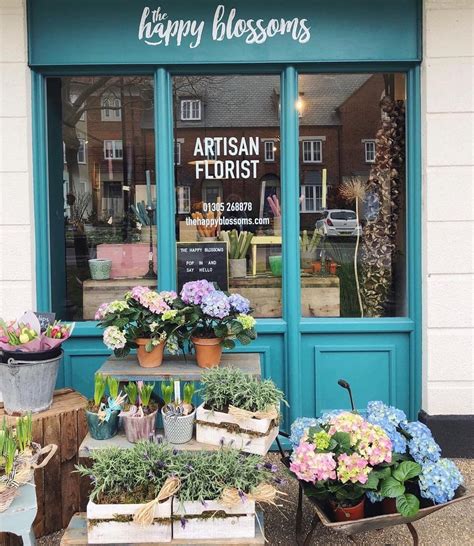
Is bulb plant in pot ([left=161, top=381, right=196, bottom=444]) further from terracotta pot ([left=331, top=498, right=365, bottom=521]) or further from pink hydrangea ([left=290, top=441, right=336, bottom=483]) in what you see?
terracotta pot ([left=331, top=498, right=365, bottom=521])

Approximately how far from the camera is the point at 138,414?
3055mm

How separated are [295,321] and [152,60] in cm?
213

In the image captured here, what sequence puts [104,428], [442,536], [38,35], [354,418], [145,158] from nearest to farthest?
1. [354,418]
2. [104,428]
3. [442,536]
4. [38,35]
5. [145,158]

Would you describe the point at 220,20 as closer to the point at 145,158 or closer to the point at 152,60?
the point at 152,60

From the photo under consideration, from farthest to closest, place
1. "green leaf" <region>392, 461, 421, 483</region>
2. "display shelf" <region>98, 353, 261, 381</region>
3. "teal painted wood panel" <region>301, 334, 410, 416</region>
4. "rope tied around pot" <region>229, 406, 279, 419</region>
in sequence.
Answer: "teal painted wood panel" <region>301, 334, 410, 416</region> → "display shelf" <region>98, 353, 261, 381</region> → "rope tied around pot" <region>229, 406, 279, 419</region> → "green leaf" <region>392, 461, 421, 483</region>

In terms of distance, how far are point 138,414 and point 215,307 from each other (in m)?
0.66

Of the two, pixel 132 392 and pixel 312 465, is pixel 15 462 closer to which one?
pixel 132 392

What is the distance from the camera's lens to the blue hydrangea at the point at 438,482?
2.69 m

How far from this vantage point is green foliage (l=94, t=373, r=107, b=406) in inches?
122

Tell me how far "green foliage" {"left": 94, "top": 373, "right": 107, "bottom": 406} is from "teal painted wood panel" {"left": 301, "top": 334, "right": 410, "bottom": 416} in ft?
5.84

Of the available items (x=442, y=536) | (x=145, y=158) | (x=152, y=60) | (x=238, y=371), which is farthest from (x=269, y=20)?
(x=442, y=536)

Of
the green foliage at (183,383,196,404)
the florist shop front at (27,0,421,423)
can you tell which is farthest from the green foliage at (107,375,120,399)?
the florist shop front at (27,0,421,423)

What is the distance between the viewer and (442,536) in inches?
132

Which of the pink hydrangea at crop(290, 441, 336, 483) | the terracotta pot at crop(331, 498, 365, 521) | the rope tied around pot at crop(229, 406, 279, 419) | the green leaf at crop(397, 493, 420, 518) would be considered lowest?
the terracotta pot at crop(331, 498, 365, 521)
